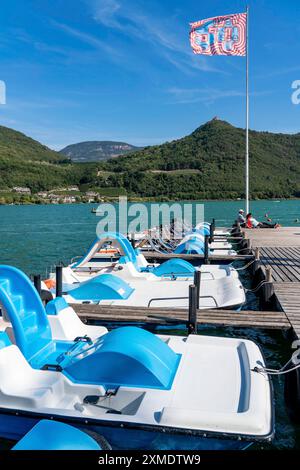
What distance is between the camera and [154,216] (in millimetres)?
62031

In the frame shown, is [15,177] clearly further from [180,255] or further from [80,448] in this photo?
[80,448]

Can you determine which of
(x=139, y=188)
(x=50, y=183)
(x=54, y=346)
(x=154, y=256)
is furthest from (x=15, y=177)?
(x=54, y=346)

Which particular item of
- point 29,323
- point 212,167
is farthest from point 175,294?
point 212,167

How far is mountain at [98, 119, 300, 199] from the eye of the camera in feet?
363

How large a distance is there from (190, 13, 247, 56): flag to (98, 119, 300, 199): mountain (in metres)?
82.1

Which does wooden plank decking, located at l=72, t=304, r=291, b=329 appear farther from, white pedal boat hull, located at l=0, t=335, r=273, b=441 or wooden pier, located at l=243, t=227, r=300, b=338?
white pedal boat hull, located at l=0, t=335, r=273, b=441

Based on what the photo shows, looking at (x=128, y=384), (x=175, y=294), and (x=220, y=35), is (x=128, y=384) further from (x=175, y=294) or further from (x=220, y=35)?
(x=220, y=35)

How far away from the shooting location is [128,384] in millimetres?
5086

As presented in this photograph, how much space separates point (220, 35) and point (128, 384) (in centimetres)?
2064

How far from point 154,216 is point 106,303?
52732 mm

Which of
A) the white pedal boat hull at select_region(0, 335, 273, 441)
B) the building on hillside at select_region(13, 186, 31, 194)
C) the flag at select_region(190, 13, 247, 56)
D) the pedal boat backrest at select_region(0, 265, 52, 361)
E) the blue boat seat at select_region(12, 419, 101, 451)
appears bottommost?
the white pedal boat hull at select_region(0, 335, 273, 441)

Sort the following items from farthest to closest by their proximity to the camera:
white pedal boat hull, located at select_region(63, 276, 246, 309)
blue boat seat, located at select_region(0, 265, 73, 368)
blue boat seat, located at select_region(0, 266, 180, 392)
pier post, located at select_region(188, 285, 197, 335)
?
white pedal boat hull, located at select_region(63, 276, 246, 309) < pier post, located at select_region(188, 285, 197, 335) < blue boat seat, located at select_region(0, 265, 73, 368) < blue boat seat, located at select_region(0, 266, 180, 392)

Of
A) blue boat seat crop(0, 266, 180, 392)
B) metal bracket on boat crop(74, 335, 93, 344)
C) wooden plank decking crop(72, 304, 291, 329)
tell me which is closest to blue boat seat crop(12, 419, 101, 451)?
blue boat seat crop(0, 266, 180, 392)

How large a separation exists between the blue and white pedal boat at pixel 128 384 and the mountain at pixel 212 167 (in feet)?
325
